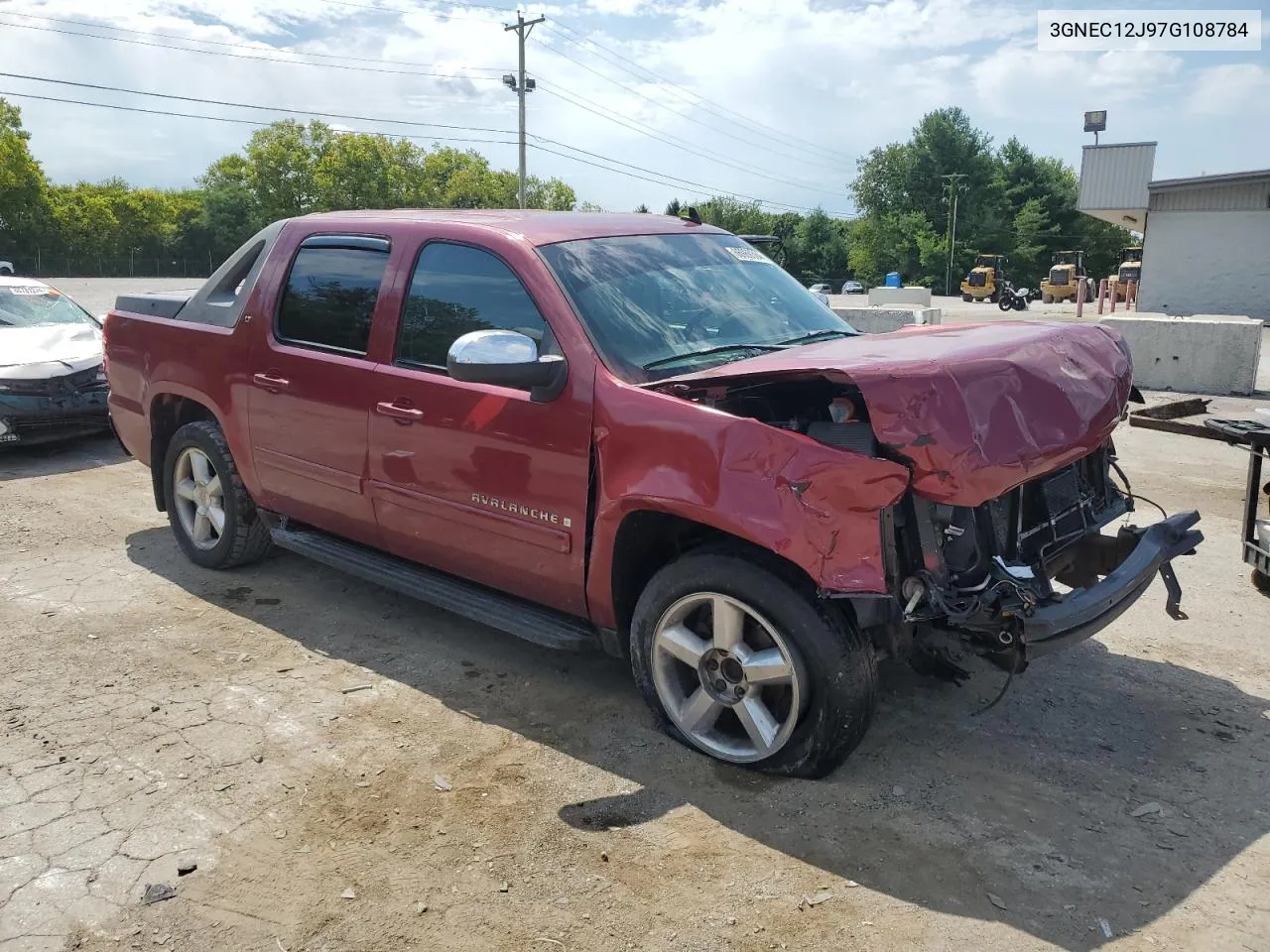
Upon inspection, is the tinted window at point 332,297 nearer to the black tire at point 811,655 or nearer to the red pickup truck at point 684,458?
the red pickup truck at point 684,458

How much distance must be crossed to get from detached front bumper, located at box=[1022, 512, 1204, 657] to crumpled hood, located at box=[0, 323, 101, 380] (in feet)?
26.3

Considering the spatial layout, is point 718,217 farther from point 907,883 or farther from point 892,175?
point 907,883

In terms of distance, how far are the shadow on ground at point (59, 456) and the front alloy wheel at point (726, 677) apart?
21.4 feet

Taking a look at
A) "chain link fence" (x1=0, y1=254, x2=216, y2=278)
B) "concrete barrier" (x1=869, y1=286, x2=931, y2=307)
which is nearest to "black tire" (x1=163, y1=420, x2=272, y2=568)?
"concrete barrier" (x1=869, y1=286, x2=931, y2=307)

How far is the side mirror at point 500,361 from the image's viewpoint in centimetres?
328

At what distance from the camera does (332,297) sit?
4426mm

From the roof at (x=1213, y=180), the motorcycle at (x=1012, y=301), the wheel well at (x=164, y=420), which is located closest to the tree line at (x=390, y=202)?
the motorcycle at (x=1012, y=301)

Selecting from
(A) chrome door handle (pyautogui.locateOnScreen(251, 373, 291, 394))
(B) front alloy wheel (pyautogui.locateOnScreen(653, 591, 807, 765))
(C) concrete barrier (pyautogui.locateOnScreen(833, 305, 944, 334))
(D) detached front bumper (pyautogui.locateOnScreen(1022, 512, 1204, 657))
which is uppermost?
(C) concrete barrier (pyautogui.locateOnScreen(833, 305, 944, 334))

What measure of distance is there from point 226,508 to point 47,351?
4.56 meters

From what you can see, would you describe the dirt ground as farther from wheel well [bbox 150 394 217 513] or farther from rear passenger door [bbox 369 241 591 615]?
wheel well [bbox 150 394 217 513]

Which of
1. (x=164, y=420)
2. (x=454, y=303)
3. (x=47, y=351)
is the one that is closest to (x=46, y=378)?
(x=47, y=351)

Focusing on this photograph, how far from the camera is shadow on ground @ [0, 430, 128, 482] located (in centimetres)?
794

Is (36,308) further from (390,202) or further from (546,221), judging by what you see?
(390,202)

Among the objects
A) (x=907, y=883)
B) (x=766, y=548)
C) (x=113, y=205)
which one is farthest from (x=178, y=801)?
(x=113, y=205)
